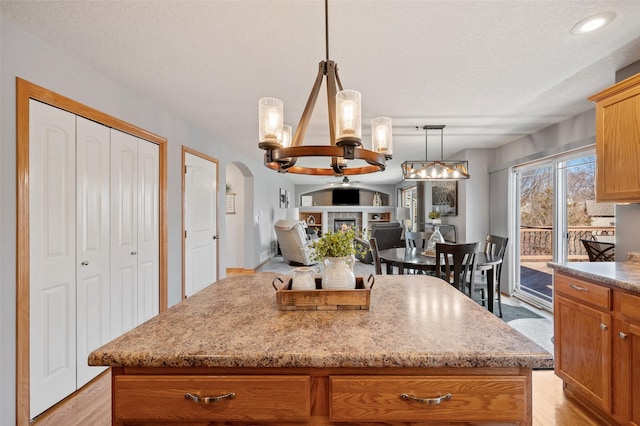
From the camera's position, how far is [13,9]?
1613 millimetres

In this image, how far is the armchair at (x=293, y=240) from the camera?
6289mm

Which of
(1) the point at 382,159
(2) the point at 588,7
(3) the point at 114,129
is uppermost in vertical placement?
(2) the point at 588,7

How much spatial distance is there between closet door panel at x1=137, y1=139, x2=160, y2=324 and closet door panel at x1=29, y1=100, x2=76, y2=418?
0.69 m

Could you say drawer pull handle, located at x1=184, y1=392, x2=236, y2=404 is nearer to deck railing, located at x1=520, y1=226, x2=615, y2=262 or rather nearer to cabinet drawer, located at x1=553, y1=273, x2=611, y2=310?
cabinet drawer, located at x1=553, y1=273, x2=611, y2=310

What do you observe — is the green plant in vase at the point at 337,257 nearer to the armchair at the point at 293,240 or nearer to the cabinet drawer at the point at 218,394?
the cabinet drawer at the point at 218,394

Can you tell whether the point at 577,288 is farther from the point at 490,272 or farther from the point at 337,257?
the point at 337,257

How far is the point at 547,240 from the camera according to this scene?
3.99m

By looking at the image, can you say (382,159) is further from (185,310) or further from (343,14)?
(185,310)

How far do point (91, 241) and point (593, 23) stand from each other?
3528 millimetres

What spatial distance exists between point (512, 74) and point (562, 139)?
1785mm

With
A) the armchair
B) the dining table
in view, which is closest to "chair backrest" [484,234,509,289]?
the dining table

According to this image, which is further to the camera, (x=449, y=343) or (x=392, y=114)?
(x=392, y=114)

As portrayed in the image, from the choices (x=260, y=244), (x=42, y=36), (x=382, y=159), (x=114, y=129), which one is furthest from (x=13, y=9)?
(x=260, y=244)

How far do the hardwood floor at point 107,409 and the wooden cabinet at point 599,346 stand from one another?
95 mm
